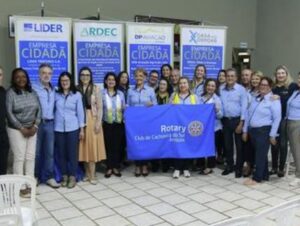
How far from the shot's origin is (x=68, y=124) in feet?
14.6

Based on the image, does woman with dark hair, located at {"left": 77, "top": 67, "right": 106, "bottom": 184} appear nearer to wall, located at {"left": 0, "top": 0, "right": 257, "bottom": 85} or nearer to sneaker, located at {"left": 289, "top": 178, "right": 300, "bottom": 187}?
wall, located at {"left": 0, "top": 0, "right": 257, "bottom": 85}

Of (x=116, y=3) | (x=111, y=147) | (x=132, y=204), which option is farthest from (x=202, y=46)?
(x=132, y=204)

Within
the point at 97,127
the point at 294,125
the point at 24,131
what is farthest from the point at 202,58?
the point at 24,131

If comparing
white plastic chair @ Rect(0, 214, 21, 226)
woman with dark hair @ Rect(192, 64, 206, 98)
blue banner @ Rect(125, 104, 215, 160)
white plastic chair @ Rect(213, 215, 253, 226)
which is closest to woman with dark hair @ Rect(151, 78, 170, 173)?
blue banner @ Rect(125, 104, 215, 160)

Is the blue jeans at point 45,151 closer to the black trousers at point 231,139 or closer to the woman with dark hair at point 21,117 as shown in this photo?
the woman with dark hair at point 21,117

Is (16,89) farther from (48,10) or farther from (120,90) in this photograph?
(48,10)

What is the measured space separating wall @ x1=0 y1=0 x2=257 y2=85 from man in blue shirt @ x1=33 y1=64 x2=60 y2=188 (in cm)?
168

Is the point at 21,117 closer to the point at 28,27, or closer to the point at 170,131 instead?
the point at 28,27

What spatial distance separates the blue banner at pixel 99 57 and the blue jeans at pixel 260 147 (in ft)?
7.21

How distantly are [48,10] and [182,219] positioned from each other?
13.2 ft

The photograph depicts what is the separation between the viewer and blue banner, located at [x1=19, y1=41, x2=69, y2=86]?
5086mm

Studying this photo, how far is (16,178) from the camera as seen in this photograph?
262cm

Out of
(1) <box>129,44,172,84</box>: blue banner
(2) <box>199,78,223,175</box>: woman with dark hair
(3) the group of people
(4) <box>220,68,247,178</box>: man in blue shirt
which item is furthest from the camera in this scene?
(1) <box>129,44,172,84</box>: blue banner

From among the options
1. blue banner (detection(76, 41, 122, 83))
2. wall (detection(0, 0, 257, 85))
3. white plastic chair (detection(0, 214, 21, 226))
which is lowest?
white plastic chair (detection(0, 214, 21, 226))
